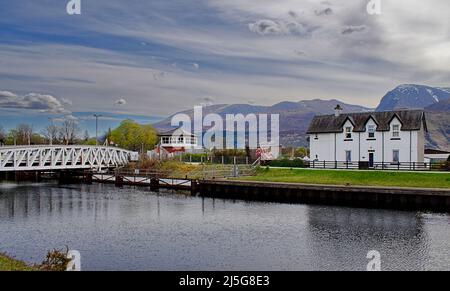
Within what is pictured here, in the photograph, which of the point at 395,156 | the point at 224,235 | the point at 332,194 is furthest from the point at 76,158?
the point at 224,235

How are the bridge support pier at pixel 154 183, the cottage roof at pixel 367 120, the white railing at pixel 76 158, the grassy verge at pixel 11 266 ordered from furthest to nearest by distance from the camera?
the white railing at pixel 76 158, the bridge support pier at pixel 154 183, the cottage roof at pixel 367 120, the grassy verge at pixel 11 266

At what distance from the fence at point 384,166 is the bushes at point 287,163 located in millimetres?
1778

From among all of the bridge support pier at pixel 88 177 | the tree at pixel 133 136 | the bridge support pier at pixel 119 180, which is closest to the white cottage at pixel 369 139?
the bridge support pier at pixel 119 180

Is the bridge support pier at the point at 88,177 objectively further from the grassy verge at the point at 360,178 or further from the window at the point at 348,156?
the window at the point at 348,156

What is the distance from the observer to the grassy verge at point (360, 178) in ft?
145

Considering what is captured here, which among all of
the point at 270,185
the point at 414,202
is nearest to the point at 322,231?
the point at 414,202

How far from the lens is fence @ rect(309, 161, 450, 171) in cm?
5018

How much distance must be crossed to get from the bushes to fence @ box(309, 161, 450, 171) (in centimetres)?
178

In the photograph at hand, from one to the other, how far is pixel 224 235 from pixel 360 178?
26.2 metres

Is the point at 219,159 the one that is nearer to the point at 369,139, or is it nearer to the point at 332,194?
the point at 369,139

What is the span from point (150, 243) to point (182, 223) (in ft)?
23.0

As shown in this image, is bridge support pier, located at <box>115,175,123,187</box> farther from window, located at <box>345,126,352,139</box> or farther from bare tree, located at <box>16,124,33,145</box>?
bare tree, located at <box>16,124,33,145</box>

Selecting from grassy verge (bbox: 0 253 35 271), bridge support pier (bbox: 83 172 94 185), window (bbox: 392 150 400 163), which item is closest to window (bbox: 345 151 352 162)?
window (bbox: 392 150 400 163)

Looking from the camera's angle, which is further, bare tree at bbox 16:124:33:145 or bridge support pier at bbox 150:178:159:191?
bare tree at bbox 16:124:33:145
